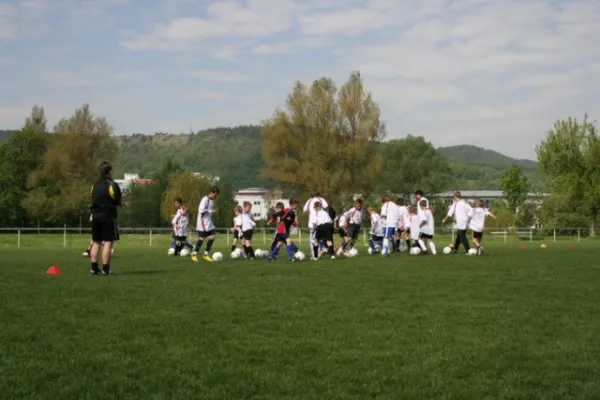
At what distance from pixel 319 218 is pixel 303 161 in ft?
154

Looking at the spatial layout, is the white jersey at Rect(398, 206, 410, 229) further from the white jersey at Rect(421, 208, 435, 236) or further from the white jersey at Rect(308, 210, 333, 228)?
the white jersey at Rect(308, 210, 333, 228)

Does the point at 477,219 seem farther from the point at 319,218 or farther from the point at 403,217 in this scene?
the point at 319,218

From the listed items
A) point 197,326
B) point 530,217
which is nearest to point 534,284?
point 197,326

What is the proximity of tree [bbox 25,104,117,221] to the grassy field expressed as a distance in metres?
65.0

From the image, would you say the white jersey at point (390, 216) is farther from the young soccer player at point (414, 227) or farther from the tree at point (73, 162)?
the tree at point (73, 162)

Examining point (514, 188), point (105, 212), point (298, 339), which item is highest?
point (514, 188)

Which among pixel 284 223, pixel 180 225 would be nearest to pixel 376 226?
pixel 284 223

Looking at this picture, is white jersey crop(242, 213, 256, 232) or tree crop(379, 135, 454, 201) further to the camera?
tree crop(379, 135, 454, 201)

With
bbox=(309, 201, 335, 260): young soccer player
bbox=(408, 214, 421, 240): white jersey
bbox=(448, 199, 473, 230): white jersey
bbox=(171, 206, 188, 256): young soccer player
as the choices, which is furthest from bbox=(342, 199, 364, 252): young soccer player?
bbox=(171, 206, 188, 256): young soccer player

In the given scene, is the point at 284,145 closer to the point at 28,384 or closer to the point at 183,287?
the point at 183,287

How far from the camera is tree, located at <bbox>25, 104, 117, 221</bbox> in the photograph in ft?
250

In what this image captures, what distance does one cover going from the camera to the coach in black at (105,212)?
14.9 metres

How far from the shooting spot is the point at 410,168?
11075 cm

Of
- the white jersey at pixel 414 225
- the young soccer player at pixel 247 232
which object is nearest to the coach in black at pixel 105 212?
the young soccer player at pixel 247 232
